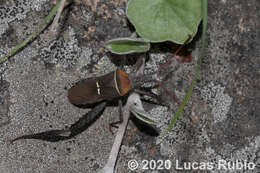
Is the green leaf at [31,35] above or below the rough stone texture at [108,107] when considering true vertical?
above

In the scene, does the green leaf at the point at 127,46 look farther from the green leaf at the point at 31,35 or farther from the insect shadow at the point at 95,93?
the green leaf at the point at 31,35

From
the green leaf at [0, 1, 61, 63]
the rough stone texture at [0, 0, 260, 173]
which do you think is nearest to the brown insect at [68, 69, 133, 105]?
the rough stone texture at [0, 0, 260, 173]

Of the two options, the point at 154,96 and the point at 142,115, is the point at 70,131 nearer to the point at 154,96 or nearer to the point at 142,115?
the point at 142,115

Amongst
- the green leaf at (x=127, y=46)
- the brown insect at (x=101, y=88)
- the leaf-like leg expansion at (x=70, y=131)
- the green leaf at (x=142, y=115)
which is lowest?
the leaf-like leg expansion at (x=70, y=131)

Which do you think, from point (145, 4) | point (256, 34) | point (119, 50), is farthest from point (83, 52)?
point (256, 34)

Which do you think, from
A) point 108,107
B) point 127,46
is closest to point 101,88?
point 108,107

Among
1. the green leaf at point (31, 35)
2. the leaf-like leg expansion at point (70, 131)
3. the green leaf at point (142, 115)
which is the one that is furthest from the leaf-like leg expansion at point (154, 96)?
the green leaf at point (31, 35)

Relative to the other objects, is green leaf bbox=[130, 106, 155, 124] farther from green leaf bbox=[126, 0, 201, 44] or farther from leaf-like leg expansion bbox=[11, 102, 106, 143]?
green leaf bbox=[126, 0, 201, 44]

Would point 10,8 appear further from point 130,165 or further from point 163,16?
point 130,165
